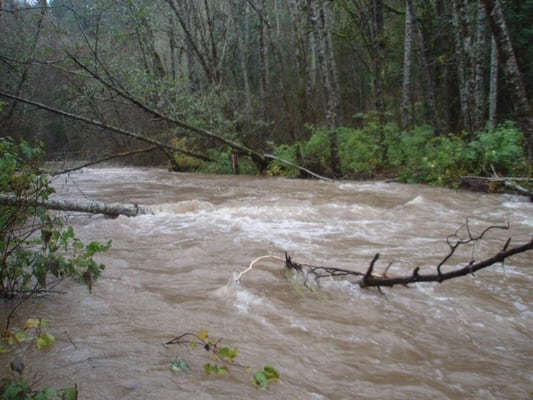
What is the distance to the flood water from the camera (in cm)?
223

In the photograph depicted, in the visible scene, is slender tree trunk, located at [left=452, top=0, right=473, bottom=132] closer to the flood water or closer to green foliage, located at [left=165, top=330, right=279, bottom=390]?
the flood water

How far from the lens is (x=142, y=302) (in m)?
3.34

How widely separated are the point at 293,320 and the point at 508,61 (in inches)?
224

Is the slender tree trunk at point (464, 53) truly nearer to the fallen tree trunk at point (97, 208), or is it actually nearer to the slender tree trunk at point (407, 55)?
the slender tree trunk at point (407, 55)

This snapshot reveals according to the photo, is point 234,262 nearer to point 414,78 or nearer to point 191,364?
point 191,364

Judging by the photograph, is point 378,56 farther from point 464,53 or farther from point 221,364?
point 221,364

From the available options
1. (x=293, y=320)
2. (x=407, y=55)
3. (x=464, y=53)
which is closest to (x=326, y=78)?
(x=407, y=55)

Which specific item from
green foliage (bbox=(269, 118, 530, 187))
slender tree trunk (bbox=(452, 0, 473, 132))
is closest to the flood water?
green foliage (bbox=(269, 118, 530, 187))

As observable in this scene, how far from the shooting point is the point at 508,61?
20.7 ft

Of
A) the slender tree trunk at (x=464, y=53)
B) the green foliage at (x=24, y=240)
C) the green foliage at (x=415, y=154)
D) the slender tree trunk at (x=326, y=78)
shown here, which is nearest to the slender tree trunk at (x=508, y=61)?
the green foliage at (x=415, y=154)

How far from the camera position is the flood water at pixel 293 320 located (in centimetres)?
223

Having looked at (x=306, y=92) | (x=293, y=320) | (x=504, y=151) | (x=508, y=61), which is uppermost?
(x=306, y=92)

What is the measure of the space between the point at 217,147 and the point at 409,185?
9.62 metres

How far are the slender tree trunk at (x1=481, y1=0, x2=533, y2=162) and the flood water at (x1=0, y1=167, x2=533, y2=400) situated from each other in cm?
194
